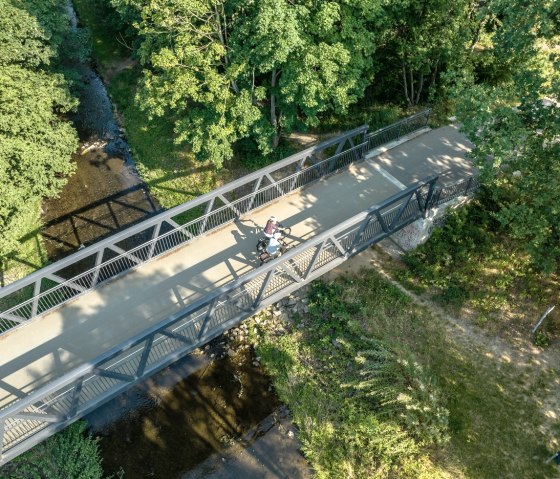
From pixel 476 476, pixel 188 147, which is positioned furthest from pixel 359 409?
pixel 188 147

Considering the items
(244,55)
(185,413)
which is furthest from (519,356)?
(244,55)

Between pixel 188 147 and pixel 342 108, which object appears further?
pixel 188 147

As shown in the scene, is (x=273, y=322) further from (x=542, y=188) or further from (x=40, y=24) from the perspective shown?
(x=40, y=24)

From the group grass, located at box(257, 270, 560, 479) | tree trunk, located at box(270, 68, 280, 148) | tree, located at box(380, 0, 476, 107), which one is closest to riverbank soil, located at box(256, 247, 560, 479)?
grass, located at box(257, 270, 560, 479)

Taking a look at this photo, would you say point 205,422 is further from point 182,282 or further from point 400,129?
point 400,129

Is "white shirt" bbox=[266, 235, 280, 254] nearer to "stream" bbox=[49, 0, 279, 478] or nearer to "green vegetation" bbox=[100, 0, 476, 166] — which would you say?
"stream" bbox=[49, 0, 279, 478]

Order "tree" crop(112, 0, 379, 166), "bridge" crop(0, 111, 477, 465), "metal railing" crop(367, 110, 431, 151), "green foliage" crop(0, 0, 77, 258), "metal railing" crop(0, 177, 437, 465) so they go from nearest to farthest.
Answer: "metal railing" crop(0, 177, 437, 465), "bridge" crop(0, 111, 477, 465), "tree" crop(112, 0, 379, 166), "green foliage" crop(0, 0, 77, 258), "metal railing" crop(367, 110, 431, 151)

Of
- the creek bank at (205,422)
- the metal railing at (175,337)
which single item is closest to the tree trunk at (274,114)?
the metal railing at (175,337)
